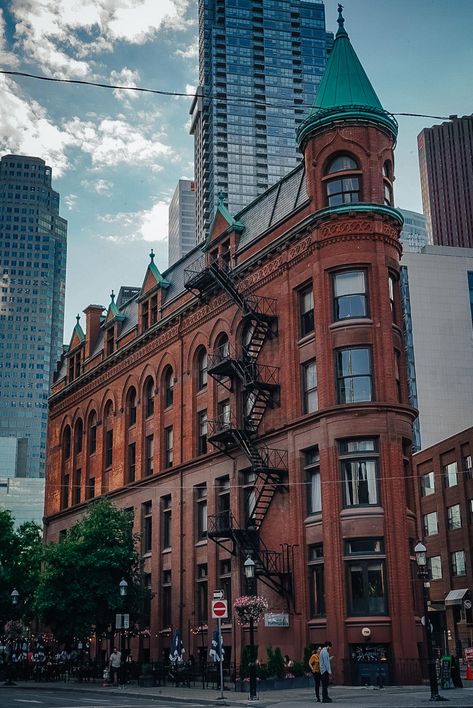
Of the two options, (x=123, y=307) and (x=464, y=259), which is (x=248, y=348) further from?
(x=464, y=259)

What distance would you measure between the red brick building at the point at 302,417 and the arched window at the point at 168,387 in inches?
4.8

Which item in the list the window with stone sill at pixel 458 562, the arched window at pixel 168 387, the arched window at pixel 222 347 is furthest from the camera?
the window with stone sill at pixel 458 562

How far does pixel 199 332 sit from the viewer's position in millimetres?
52719

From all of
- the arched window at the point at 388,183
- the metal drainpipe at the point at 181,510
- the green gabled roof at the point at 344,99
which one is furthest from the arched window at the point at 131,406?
the arched window at the point at 388,183

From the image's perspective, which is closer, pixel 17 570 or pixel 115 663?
pixel 115 663

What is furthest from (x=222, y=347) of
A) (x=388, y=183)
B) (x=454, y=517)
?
(x=454, y=517)

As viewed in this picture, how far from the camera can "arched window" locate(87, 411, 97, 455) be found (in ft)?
220

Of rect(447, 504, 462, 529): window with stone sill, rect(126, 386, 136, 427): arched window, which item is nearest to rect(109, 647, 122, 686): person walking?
rect(126, 386, 136, 427): arched window

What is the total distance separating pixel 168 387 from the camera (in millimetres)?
56781

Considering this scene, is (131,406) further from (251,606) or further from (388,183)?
(251,606)

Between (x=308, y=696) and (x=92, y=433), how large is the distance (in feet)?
127

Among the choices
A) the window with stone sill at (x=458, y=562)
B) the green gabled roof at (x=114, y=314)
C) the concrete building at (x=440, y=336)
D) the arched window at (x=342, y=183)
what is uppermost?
the concrete building at (x=440, y=336)

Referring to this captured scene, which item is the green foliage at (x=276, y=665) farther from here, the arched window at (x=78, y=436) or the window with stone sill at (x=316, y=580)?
the arched window at (x=78, y=436)

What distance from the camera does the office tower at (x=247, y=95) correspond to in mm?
186000
